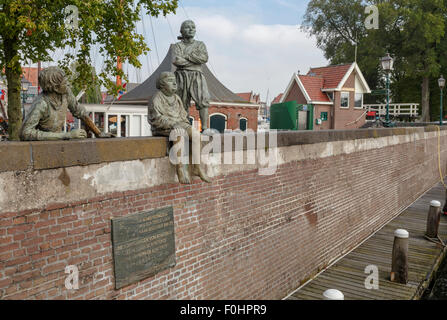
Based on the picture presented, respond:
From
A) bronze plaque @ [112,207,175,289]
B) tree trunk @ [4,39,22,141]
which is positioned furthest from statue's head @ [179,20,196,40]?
tree trunk @ [4,39,22,141]

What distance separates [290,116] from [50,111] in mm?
22314

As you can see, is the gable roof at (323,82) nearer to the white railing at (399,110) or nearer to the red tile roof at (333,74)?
the red tile roof at (333,74)

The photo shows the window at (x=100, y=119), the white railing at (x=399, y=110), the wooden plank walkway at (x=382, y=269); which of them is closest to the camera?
the wooden plank walkway at (x=382, y=269)

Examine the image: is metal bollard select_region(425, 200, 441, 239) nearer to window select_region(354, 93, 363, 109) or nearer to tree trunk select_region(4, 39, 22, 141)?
tree trunk select_region(4, 39, 22, 141)

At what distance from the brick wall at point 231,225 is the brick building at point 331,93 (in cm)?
1983

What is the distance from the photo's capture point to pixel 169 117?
4.92 metres

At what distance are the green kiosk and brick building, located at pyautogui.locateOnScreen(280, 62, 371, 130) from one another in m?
0.48

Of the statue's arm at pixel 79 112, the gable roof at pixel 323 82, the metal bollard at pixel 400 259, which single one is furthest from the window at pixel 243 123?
the statue's arm at pixel 79 112

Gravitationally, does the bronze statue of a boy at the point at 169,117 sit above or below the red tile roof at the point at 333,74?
below

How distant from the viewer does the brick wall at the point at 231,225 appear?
3.56 meters

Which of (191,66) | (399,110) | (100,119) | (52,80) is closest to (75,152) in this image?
(52,80)

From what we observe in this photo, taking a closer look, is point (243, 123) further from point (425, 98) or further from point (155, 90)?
point (425, 98)

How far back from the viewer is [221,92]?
29312mm
